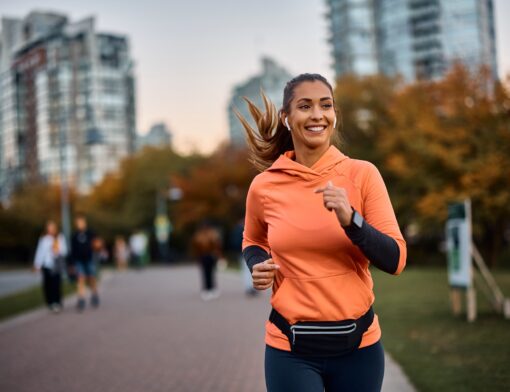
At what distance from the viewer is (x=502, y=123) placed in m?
29.8

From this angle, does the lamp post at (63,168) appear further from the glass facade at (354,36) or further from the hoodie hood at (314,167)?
the glass facade at (354,36)

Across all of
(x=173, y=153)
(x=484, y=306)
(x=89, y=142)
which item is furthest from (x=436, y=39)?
(x=484, y=306)

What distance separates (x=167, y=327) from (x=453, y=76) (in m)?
25.4

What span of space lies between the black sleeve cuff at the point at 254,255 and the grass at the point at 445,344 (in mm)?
3744

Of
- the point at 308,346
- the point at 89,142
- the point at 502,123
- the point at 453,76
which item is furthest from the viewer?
the point at 453,76

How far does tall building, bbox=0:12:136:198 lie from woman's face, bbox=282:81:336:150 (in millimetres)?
110934

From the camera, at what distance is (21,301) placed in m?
17.2

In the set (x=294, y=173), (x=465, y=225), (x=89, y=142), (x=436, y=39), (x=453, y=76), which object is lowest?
(x=465, y=225)

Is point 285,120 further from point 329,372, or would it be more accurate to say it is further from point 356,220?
point 329,372

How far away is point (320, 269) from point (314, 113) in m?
0.62

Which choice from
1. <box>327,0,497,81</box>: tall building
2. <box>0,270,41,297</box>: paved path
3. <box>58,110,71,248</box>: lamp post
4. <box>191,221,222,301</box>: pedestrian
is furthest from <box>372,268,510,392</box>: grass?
<box>327,0,497,81</box>: tall building

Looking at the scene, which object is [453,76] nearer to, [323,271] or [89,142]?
[89,142]

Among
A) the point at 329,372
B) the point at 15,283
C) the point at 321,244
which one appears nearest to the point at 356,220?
the point at 321,244

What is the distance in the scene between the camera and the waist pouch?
2.44 meters
